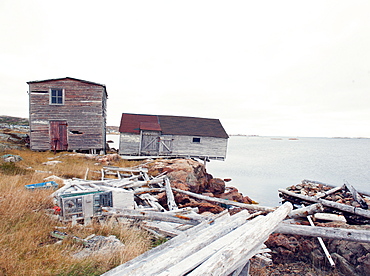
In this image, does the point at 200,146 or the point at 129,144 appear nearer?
the point at 129,144

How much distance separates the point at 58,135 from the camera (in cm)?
2114

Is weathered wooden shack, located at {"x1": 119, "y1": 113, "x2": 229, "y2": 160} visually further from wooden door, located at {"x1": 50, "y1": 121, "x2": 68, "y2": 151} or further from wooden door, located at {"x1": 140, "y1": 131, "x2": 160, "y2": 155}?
wooden door, located at {"x1": 50, "y1": 121, "x2": 68, "y2": 151}

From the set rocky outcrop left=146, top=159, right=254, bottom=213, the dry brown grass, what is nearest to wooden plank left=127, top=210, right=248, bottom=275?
the dry brown grass

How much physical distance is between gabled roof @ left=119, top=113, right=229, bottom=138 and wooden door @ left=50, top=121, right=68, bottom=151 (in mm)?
5583

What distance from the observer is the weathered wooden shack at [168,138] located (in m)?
25.1

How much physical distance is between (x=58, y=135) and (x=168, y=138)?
11.3m

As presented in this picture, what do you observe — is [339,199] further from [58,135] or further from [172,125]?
[58,135]

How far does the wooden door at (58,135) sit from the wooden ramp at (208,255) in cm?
2048

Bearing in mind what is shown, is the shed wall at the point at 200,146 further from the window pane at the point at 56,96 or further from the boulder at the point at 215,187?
the window pane at the point at 56,96

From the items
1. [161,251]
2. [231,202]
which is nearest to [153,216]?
[161,251]

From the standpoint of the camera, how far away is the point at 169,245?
13.3 ft

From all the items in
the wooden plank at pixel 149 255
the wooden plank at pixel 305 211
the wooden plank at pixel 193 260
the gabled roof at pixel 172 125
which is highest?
the gabled roof at pixel 172 125

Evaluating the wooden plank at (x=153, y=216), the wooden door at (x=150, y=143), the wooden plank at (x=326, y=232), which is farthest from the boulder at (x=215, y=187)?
the wooden plank at (x=326, y=232)

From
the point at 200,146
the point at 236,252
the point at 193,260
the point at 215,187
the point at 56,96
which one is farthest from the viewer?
the point at 200,146
